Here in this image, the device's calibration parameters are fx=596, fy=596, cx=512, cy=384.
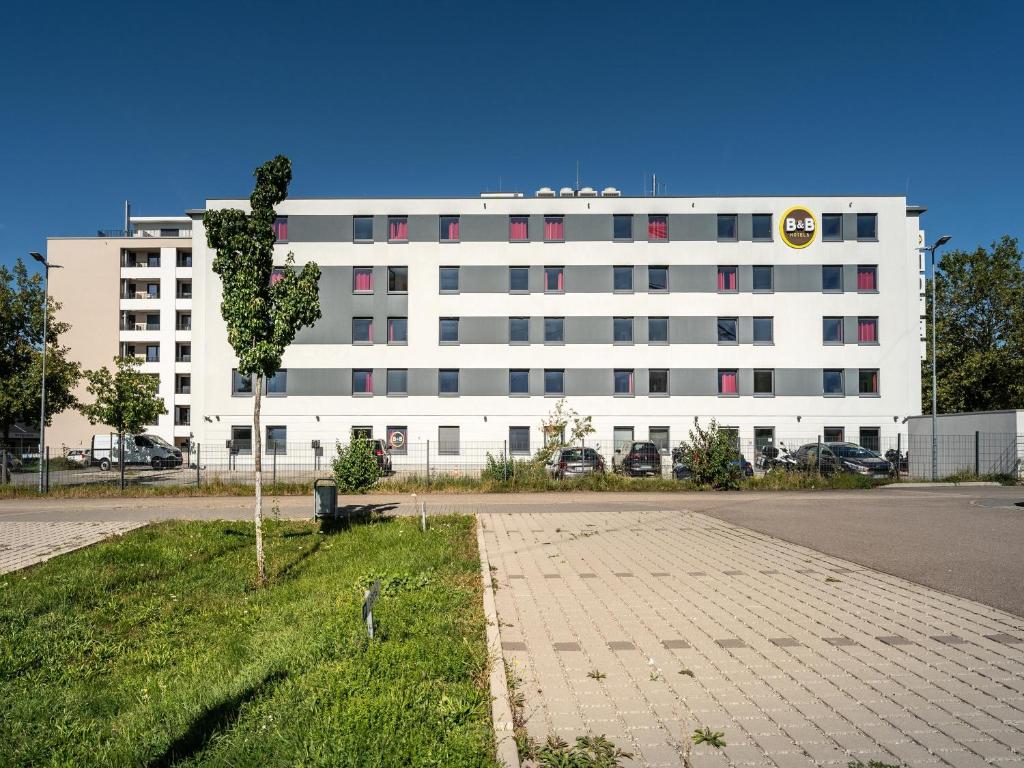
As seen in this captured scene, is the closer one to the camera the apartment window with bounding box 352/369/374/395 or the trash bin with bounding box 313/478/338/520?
the trash bin with bounding box 313/478/338/520

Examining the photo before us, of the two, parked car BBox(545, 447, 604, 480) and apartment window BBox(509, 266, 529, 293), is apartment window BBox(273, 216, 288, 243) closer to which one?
apartment window BBox(509, 266, 529, 293)

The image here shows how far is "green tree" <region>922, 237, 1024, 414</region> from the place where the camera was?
3491cm

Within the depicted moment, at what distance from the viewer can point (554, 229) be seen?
108 feet

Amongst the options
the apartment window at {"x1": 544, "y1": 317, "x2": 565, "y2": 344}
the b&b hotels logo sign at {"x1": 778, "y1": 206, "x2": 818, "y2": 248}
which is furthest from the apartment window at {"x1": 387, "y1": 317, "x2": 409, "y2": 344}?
the b&b hotels logo sign at {"x1": 778, "y1": 206, "x2": 818, "y2": 248}

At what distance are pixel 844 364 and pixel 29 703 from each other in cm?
3587

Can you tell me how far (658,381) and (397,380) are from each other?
46.5 feet

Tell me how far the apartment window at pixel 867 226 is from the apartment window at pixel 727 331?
8.63 metres

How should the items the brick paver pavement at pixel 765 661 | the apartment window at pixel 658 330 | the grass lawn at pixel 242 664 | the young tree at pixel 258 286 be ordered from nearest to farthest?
1. the grass lawn at pixel 242 664
2. the brick paver pavement at pixel 765 661
3. the young tree at pixel 258 286
4. the apartment window at pixel 658 330

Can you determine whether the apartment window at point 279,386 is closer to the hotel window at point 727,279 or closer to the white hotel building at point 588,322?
the white hotel building at point 588,322

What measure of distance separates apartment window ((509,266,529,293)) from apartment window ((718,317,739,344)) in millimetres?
10817

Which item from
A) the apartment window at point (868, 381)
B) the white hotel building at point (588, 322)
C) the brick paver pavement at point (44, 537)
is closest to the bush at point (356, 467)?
the brick paver pavement at point (44, 537)

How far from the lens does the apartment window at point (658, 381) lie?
32344mm

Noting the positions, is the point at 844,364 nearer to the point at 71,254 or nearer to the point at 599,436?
the point at 599,436

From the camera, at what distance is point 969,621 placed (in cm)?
579
